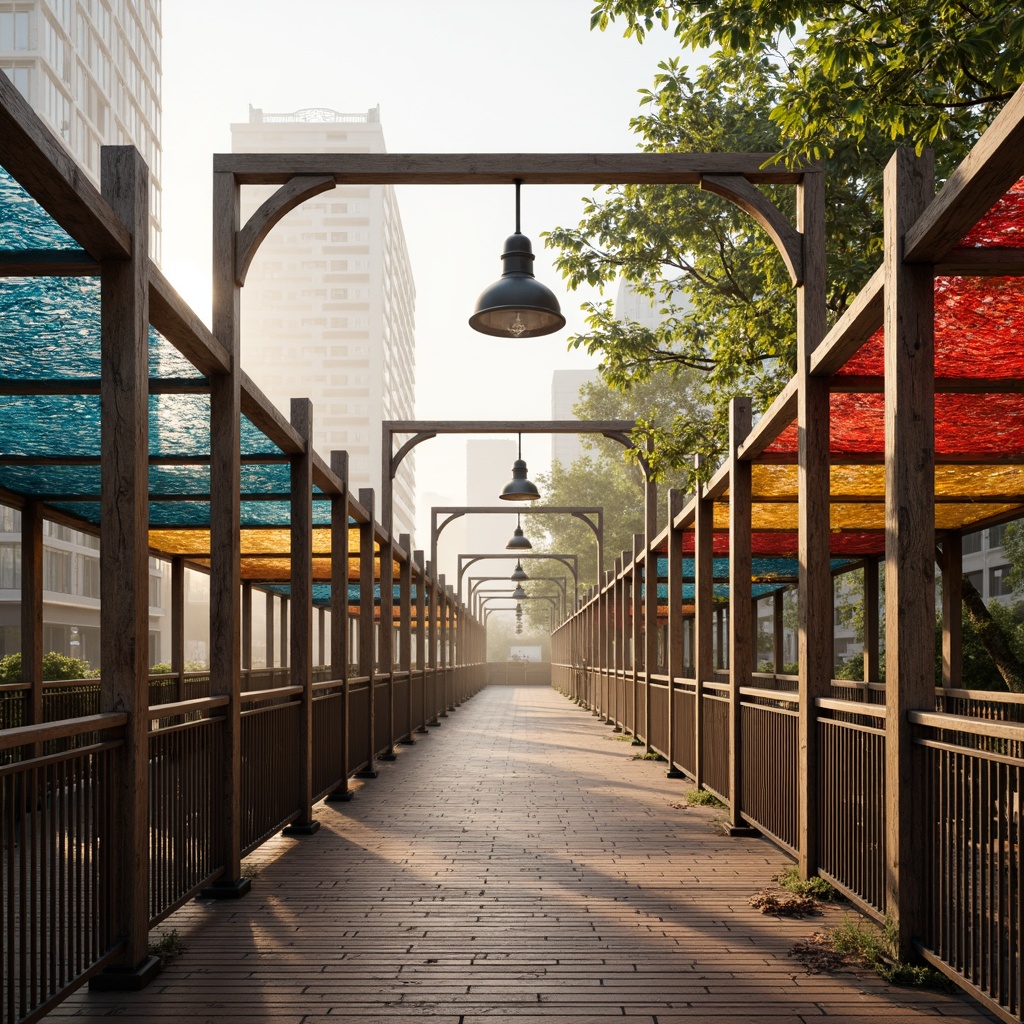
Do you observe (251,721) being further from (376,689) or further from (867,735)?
(376,689)

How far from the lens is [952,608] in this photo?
1131cm

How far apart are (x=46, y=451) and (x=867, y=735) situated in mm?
5887

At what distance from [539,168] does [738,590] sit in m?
3.24

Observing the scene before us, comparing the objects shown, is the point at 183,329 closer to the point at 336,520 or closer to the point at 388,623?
the point at 336,520

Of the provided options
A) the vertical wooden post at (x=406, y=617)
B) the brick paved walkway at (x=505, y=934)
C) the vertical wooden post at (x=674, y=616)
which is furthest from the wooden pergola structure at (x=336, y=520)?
the vertical wooden post at (x=406, y=617)

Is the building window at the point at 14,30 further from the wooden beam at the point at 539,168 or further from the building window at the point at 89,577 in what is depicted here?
the wooden beam at the point at 539,168

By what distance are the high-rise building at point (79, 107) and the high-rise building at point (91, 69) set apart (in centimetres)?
4

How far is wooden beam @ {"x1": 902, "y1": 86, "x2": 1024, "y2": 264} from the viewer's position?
3705 mm

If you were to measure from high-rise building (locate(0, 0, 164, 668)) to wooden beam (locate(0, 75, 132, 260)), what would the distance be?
100ft

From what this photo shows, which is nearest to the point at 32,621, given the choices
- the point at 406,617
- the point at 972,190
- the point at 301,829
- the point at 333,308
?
the point at 301,829

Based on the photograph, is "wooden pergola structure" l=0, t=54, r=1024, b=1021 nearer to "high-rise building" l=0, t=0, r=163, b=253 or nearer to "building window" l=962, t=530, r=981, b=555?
"high-rise building" l=0, t=0, r=163, b=253

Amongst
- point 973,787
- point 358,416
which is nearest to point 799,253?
point 973,787

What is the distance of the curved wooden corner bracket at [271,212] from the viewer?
7.17m

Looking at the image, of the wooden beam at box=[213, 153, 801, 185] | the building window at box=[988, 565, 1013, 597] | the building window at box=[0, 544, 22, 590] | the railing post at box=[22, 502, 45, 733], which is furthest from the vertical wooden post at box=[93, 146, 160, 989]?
the building window at box=[0, 544, 22, 590]
